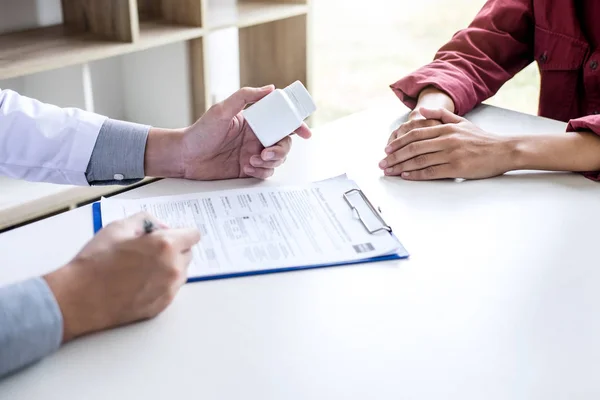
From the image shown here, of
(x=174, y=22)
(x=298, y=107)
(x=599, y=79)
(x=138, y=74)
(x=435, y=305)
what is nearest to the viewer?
(x=435, y=305)

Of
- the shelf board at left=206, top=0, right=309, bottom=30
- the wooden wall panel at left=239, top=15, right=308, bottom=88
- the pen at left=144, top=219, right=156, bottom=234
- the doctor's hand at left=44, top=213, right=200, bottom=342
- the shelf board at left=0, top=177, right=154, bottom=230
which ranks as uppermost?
the shelf board at left=206, top=0, right=309, bottom=30

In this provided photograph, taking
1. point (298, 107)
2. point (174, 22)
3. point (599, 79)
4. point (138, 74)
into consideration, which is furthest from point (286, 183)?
point (138, 74)

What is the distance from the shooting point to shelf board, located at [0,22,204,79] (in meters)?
1.61

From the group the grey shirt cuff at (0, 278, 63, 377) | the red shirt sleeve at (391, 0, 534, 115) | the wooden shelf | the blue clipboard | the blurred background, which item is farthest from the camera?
the blurred background

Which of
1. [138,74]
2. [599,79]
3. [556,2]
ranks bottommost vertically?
[138,74]

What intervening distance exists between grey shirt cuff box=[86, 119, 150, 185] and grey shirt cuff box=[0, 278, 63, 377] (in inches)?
16.1

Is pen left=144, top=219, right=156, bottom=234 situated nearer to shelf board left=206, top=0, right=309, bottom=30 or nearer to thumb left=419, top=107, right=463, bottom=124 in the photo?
thumb left=419, top=107, right=463, bottom=124

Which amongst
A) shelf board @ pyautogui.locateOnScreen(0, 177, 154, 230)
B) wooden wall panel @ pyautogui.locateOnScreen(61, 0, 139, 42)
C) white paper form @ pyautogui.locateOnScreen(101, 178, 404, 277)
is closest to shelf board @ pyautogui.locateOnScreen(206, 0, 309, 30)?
wooden wall panel @ pyautogui.locateOnScreen(61, 0, 139, 42)

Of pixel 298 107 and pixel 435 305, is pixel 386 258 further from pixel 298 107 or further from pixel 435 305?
pixel 298 107

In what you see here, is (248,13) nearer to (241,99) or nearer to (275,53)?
(275,53)

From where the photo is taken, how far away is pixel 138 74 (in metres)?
2.18

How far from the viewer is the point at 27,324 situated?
2.10 ft

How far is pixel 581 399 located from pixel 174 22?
1639 mm

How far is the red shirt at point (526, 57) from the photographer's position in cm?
130
